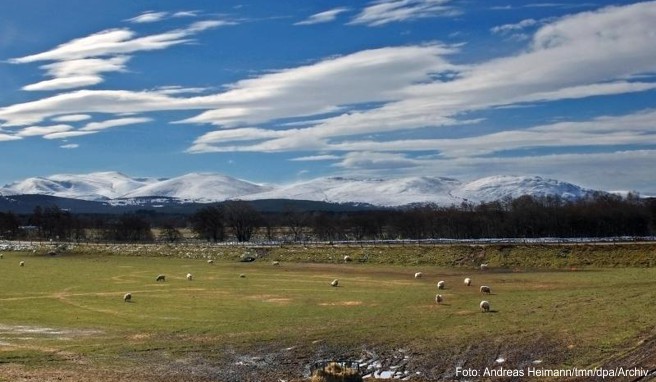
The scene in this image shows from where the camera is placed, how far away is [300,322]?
43719 millimetres

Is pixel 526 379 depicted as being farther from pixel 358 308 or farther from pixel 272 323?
pixel 358 308

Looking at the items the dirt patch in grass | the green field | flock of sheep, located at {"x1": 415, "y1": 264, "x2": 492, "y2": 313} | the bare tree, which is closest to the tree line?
the bare tree

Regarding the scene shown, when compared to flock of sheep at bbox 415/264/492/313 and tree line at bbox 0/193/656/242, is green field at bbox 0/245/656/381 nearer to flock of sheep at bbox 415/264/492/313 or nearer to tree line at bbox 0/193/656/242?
flock of sheep at bbox 415/264/492/313

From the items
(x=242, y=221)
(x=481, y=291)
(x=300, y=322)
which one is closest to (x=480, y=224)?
(x=242, y=221)

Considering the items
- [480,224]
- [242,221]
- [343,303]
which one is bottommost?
[343,303]

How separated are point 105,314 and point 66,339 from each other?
1006 centimetres

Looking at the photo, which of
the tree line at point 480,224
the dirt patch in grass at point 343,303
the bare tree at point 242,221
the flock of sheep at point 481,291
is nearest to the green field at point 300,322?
the dirt patch in grass at point 343,303

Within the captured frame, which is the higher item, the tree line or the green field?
the tree line

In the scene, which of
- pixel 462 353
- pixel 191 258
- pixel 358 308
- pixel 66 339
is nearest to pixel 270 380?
pixel 462 353

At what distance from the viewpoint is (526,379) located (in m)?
27.4

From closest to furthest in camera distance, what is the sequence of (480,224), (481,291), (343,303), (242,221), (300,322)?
1. (300,322)
2. (343,303)
3. (481,291)
4. (480,224)
5. (242,221)

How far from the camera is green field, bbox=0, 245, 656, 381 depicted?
31.8 metres

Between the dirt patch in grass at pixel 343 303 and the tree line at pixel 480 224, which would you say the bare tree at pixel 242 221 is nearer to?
the tree line at pixel 480 224

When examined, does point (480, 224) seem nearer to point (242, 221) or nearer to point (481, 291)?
point (242, 221)
